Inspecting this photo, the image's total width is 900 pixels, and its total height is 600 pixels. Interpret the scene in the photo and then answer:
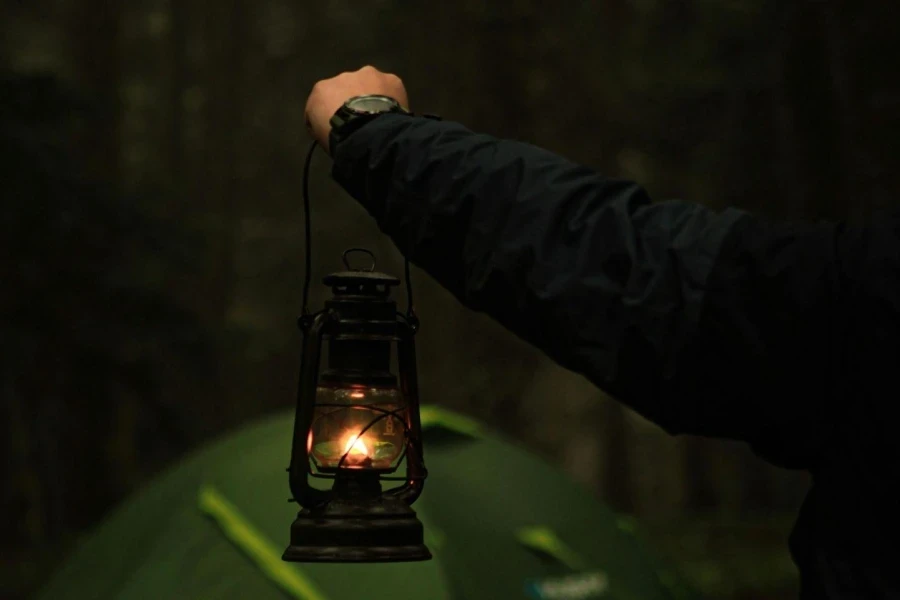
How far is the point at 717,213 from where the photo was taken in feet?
2.97

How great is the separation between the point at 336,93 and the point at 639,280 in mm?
441

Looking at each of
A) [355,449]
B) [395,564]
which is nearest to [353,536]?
[355,449]

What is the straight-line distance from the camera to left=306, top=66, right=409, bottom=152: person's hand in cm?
112

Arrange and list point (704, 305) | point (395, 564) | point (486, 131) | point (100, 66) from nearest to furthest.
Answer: point (704, 305), point (395, 564), point (100, 66), point (486, 131)

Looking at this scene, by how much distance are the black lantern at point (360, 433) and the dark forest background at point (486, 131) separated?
4587 millimetres

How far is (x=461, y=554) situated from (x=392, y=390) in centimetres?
129

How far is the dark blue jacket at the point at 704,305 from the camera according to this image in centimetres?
81

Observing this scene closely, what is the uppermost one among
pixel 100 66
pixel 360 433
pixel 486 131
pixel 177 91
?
pixel 100 66

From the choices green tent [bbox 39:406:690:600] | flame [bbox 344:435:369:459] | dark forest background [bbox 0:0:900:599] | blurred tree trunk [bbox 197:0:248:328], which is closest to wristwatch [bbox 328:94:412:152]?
flame [bbox 344:435:369:459]

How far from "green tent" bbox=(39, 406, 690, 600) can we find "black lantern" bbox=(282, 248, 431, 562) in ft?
3.40

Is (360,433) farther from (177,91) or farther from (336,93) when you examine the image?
(177,91)

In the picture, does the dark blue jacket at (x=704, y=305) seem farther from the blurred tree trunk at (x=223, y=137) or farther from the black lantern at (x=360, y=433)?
the blurred tree trunk at (x=223, y=137)

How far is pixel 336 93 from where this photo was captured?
1.13 metres

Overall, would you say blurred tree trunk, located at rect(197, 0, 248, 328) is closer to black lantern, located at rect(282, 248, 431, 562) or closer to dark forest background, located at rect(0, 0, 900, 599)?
dark forest background, located at rect(0, 0, 900, 599)
